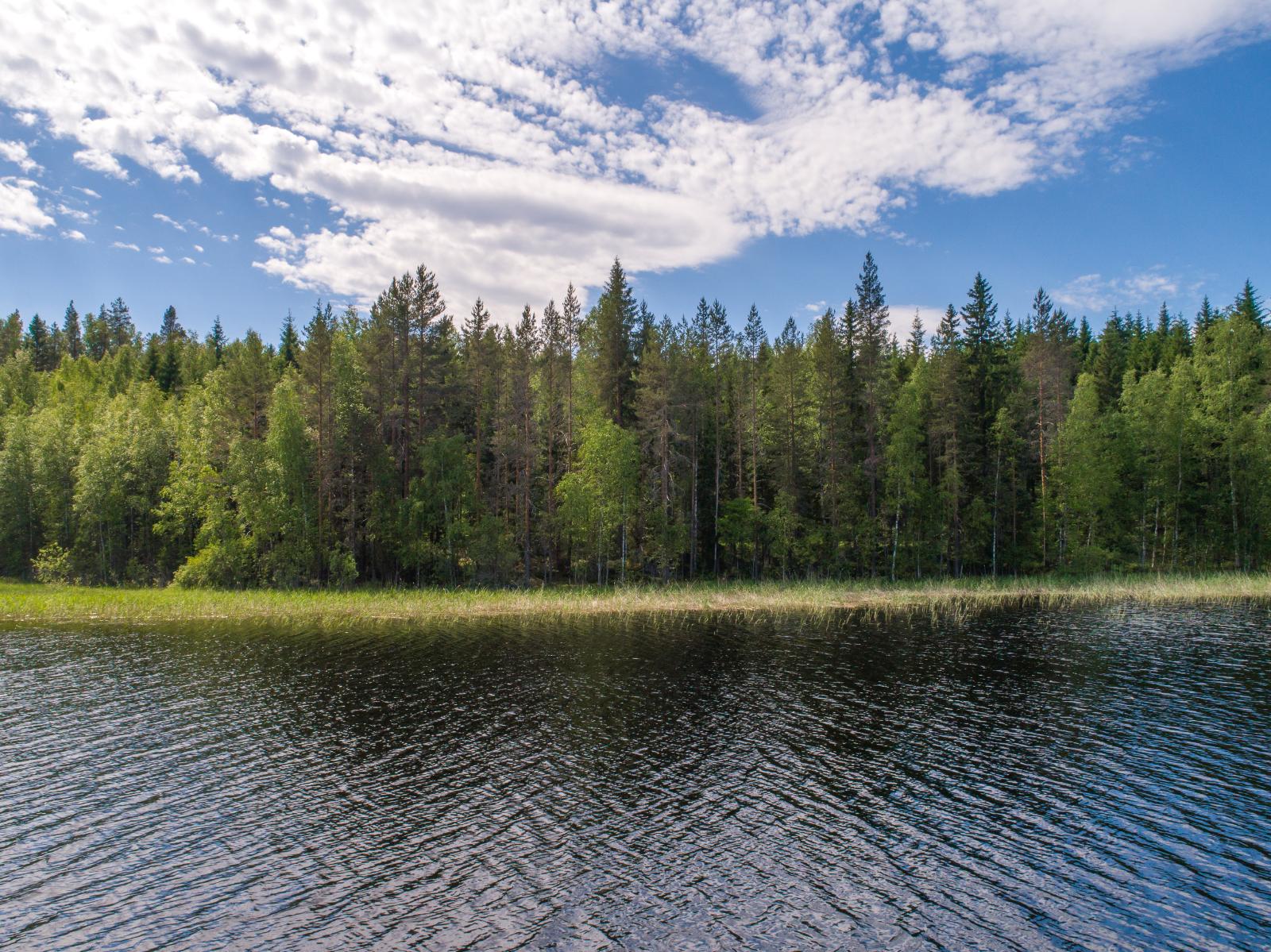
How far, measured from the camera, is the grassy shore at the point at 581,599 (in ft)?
139

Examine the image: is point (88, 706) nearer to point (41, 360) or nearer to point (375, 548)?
point (375, 548)

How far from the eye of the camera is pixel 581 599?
4712 cm

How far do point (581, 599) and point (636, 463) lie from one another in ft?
48.5

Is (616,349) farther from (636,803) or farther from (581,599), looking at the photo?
(636,803)

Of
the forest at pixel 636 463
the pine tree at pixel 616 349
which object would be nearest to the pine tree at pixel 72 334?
the forest at pixel 636 463

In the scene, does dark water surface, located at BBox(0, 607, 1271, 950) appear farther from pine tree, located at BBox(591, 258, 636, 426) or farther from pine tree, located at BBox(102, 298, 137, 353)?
pine tree, located at BBox(102, 298, 137, 353)

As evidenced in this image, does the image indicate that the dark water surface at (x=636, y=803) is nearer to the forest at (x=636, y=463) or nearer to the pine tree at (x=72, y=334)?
the forest at (x=636, y=463)

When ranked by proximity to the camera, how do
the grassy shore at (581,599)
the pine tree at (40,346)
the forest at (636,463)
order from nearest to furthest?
the grassy shore at (581,599) < the forest at (636,463) < the pine tree at (40,346)

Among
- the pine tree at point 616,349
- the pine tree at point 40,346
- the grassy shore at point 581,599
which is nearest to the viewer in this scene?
the grassy shore at point 581,599

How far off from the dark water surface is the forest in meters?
26.4

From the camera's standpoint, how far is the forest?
2157 inches

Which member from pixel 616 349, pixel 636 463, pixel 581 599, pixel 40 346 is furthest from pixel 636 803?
pixel 40 346

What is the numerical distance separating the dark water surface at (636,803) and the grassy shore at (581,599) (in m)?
12.9

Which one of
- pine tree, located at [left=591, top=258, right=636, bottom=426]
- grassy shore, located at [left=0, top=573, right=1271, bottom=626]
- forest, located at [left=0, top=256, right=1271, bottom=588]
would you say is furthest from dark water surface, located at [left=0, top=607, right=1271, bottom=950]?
pine tree, located at [left=591, top=258, right=636, bottom=426]
